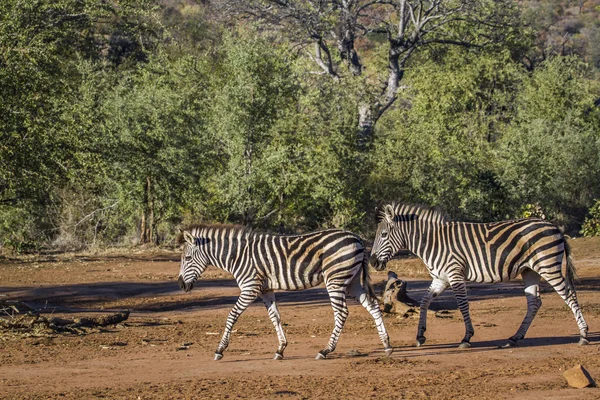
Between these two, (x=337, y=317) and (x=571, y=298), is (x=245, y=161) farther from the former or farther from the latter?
(x=337, y=317)

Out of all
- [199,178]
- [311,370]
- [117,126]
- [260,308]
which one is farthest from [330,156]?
[311,370]

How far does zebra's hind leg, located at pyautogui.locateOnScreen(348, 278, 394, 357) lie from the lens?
11258 millimetres

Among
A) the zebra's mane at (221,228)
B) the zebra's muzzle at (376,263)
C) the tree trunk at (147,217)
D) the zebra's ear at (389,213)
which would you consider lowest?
the tree trunk at (147,217)

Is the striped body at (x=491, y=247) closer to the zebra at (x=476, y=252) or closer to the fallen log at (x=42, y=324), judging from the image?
the zebra at (x=476, y=252)

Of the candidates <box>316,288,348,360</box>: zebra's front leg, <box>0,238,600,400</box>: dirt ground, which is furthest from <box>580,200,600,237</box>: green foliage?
<box>316,288,348,360</box>: zebra's front leg

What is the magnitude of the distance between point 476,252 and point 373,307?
1876 millimetres

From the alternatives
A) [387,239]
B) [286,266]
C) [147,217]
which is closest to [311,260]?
[286,266]

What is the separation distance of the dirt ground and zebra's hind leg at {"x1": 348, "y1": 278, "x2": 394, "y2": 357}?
20 cm

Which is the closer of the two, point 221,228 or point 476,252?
point 221,228

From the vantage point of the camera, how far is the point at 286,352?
11.9 m

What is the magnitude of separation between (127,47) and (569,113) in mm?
24727

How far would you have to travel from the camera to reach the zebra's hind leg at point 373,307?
36.9 ft

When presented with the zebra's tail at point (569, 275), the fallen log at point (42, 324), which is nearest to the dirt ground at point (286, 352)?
the fallen log at point (42, 324)

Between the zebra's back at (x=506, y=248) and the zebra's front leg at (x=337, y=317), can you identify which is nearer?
the zebra's front leg at (x=337, y=317)
